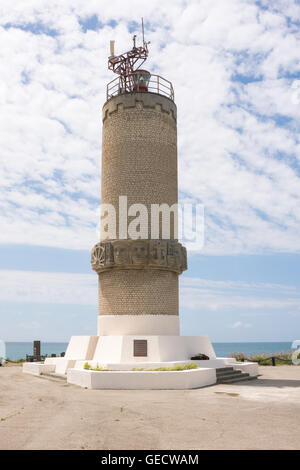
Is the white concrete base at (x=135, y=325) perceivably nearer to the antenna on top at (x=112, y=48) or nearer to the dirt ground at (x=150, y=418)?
the dirt ground at (x=150, y=418)

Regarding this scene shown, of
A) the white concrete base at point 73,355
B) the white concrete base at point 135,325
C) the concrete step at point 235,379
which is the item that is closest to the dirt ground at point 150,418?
the concrete step at point 235,379

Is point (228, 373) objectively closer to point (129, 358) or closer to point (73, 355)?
point (129, 358)

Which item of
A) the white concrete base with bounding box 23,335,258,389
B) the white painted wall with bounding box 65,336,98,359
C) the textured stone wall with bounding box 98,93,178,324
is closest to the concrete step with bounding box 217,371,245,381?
the white concrete base with bounding box 23,335,258,389

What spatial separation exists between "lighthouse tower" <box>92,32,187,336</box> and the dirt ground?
5.57 meters

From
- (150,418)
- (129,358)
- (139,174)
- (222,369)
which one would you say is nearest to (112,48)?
(139,174)

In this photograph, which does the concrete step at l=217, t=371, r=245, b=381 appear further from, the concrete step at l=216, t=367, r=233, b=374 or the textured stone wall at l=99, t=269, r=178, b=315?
the textured stone wall at l=99, t=269, r=178, b=315

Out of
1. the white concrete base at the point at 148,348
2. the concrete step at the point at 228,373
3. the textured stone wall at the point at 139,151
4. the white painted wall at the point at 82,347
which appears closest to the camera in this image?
the white concrete base at the point at 148,348

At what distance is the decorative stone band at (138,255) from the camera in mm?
22328

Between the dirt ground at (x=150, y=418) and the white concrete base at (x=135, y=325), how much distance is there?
15.5 ft

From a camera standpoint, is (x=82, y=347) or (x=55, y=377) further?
(x=82, y=347)

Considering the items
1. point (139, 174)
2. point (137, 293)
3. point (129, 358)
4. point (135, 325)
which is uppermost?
point (139, 174)

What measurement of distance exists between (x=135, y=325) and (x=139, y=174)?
810cm

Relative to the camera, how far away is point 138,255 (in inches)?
878
